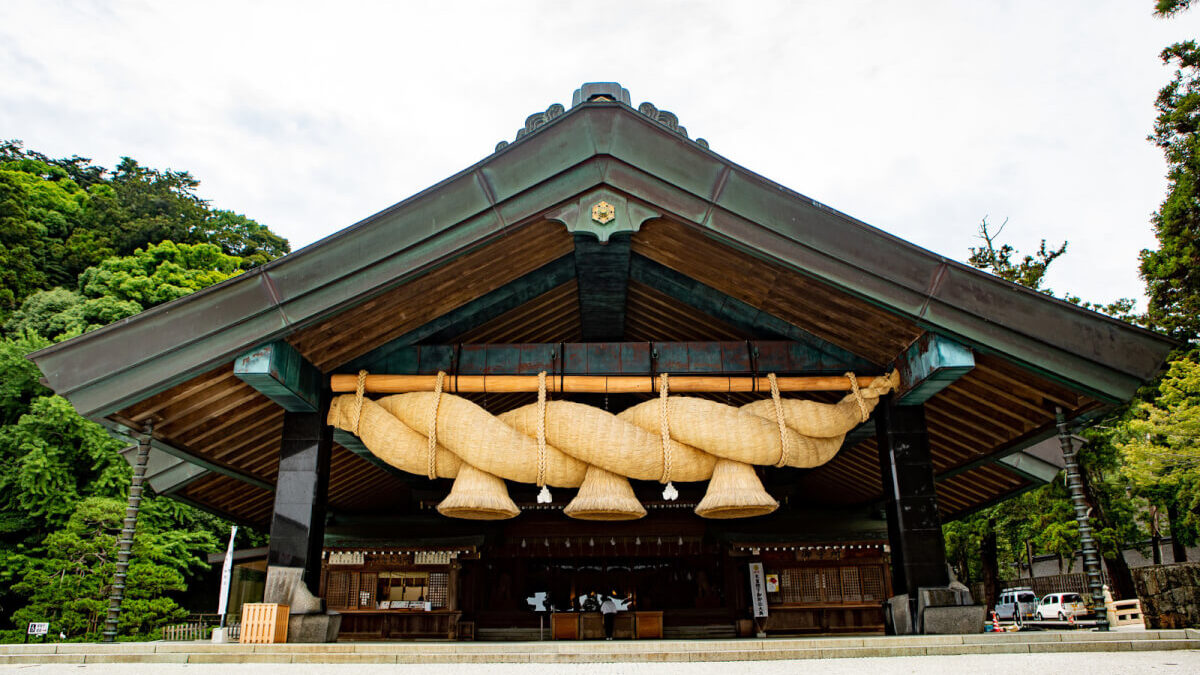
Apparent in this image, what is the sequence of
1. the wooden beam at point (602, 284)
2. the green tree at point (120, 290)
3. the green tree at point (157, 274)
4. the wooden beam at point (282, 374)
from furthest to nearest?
the green tree at point (157, 274) < the green tree at point (120, 290) < the wooden beam at point (602, 284) < the wooden beam at point (282, 374)

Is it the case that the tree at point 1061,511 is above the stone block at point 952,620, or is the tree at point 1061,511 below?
above

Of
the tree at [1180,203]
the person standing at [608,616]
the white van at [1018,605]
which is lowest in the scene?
the white van at [1018,605]

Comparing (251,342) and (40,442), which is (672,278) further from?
(40,442)

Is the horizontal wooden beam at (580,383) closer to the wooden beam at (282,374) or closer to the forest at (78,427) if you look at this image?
the wooden beam at (282,374)

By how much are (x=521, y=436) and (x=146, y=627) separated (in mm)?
18023

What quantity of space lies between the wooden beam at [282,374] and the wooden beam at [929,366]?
6.22 m

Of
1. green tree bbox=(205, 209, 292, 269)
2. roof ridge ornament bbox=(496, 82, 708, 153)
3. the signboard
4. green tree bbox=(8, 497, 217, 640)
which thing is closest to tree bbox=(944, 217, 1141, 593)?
the signboard

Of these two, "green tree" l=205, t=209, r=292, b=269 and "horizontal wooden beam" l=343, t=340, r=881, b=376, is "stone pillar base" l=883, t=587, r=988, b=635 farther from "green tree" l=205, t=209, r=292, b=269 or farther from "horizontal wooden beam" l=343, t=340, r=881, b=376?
"green tree" l=205, t=209, r=292, b=269

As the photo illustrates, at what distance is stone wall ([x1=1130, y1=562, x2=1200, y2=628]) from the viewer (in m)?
16.5

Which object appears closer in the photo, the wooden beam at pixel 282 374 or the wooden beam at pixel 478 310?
the wooden beam at pixel 282 374

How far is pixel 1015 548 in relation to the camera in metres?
27.3

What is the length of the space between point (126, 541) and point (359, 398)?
2.46m

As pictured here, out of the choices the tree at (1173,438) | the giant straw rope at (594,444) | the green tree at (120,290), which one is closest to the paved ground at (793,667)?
the giant straw rope at (594,444)

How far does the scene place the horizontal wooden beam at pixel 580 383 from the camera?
815 cm
